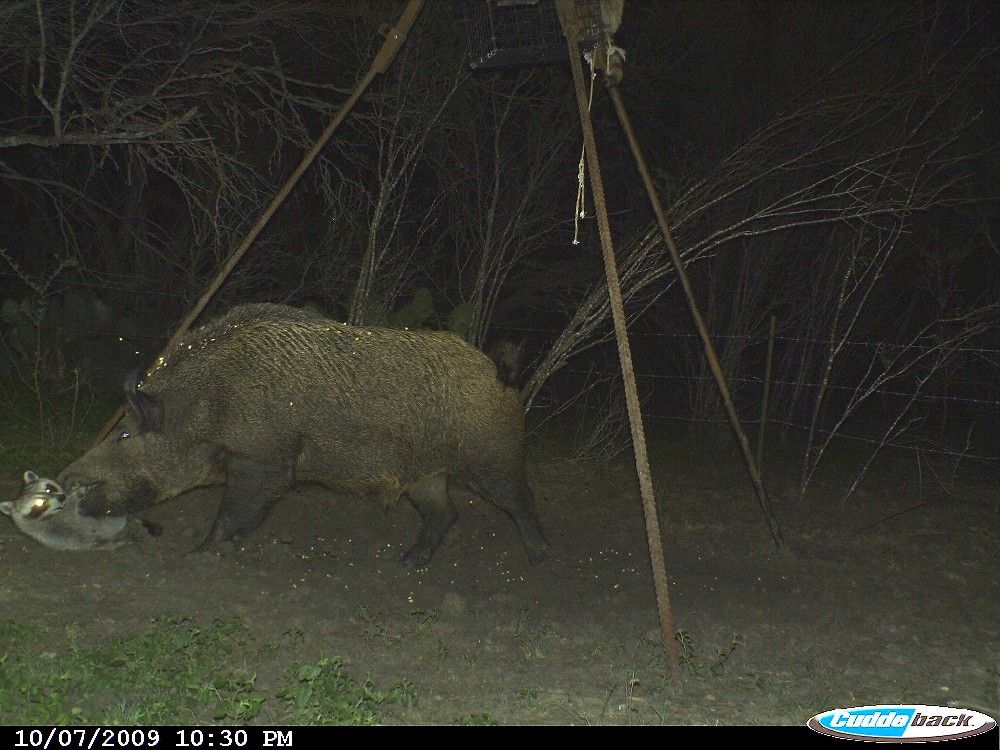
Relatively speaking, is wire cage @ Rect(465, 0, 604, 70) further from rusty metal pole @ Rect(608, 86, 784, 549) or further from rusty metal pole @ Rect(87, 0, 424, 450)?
rusty metal pole @ Rect(608, 86, 784, 549)

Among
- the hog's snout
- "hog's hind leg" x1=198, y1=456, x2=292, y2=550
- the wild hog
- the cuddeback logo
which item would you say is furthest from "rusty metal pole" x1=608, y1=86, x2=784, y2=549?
the hog's snout

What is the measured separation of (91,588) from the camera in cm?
593

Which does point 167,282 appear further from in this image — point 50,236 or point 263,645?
point 263,645

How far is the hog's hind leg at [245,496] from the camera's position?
703cm

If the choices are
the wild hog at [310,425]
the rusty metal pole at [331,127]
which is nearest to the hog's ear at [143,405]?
Result: the wild hog at [310,425]

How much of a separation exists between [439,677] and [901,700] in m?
2.15

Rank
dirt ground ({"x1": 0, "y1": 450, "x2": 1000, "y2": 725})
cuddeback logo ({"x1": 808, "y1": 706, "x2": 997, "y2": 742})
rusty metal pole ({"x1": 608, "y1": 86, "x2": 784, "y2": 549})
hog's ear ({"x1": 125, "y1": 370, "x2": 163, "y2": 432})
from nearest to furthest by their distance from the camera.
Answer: cuddeback logo ({"x1": 808, "y1": 706, "x2": 997, "y2": 742}) → dirt ground ({"x1": 0, "y1": 450, "x2": 1000, "y2": 725}) → rusty metal pole ({"x1": 608, "y1": 86, "x2": 784, "y2": 549}) → hog's ear ({"x1": 125, "y1": 370, "x2": 163, "y2": 432})

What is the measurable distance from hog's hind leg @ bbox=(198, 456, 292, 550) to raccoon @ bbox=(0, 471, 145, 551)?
25.5 inches

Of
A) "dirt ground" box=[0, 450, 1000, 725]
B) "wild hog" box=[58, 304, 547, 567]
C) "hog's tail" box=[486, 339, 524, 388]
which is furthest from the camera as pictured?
"hog's tail" box=[486, 339, 524, 388]

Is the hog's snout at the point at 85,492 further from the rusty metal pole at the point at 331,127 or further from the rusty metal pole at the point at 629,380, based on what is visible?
the rusty metal pole at the point at 629,380

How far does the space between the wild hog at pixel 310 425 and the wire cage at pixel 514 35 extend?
233cm

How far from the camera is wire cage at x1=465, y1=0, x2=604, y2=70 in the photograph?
5.75m

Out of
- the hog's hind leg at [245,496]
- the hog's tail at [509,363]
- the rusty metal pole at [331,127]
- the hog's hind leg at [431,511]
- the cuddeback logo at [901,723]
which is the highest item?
the rusty metal pole at [331,127]

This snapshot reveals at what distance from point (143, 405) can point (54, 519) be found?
0.88 meters
